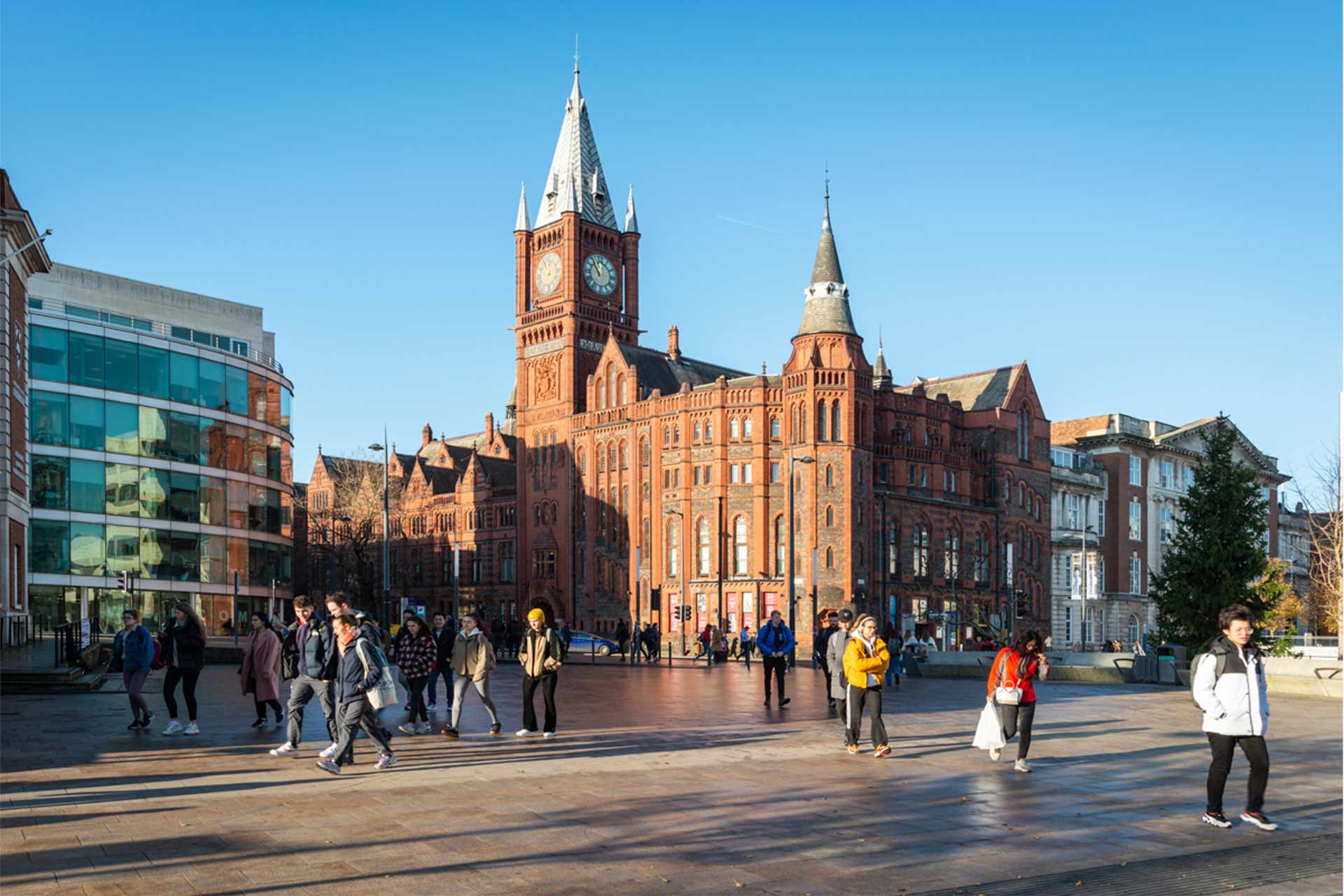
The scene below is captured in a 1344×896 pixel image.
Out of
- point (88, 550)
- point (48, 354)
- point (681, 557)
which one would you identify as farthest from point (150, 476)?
point (681, 557)

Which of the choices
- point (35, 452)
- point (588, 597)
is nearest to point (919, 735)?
point (35, 452)

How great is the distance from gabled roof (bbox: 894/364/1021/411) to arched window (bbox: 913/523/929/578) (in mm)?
9841

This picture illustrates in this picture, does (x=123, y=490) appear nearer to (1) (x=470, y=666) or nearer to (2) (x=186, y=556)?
(2) (x=186, y=556)

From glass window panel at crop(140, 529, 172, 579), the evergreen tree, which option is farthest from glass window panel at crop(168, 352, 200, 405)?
the evergreen tree

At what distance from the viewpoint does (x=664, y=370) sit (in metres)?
86.2

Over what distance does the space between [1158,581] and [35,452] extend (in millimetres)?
45011

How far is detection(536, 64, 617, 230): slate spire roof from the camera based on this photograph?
89.4 meters

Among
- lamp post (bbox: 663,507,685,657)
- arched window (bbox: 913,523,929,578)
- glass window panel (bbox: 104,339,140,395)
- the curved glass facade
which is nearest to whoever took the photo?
the curved glass facade

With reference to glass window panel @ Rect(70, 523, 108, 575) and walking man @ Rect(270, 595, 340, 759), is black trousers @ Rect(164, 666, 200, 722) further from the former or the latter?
glass window panel @ Rect(70, 523, 108, 575)

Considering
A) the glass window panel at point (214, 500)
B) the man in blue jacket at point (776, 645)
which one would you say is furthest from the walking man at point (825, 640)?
the glass window panel at point (214, 500)

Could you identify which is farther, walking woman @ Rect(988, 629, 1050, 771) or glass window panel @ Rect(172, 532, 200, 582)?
glass window panel @ Rect(172, 532, 200, 582)

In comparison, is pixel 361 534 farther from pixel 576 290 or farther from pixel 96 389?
pixel 96 389

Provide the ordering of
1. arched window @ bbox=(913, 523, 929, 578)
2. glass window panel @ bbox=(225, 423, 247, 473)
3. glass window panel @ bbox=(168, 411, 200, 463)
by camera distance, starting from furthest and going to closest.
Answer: arched window @ bbox=(913, 523, 929, 578) < glass window panel @ bbox=(225, 423, 247, 473) < glass window panel @ bbox=(168, 411, 200, 463)

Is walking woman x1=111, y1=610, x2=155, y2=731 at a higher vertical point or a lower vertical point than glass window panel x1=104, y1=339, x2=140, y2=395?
lower
